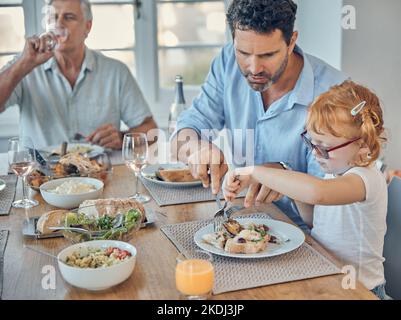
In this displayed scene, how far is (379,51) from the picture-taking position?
271 cm

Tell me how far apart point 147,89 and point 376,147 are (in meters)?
1.94

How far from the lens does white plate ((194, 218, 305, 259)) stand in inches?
50.9

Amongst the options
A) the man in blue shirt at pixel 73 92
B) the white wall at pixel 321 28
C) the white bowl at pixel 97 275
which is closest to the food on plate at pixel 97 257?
the white bowl at pixel 97 275

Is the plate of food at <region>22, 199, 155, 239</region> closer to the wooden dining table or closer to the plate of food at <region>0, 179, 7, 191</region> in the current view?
the wooden dining table

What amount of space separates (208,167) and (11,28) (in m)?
1.86

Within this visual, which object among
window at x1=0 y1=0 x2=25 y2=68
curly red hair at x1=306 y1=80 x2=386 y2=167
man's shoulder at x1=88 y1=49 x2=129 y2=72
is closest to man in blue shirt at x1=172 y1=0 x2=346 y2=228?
curly red hair at x1=306 y1=80 x2=386 y2=167

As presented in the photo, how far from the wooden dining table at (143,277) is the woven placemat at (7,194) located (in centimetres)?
7

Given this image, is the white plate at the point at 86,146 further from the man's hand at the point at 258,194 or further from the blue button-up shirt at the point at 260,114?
the man's hand at the point at 258,194

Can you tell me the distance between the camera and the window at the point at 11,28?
10.1 feet

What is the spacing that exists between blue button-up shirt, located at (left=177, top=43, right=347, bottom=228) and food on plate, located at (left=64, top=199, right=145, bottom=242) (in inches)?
22.2

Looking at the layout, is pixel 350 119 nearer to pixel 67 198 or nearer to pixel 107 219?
pixel 107 219

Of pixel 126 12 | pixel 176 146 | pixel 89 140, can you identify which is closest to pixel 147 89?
pixel 126 12

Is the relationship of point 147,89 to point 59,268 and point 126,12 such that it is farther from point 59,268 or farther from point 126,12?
point 59,268

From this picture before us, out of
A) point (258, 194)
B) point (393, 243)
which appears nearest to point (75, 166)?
point (258, 194)
